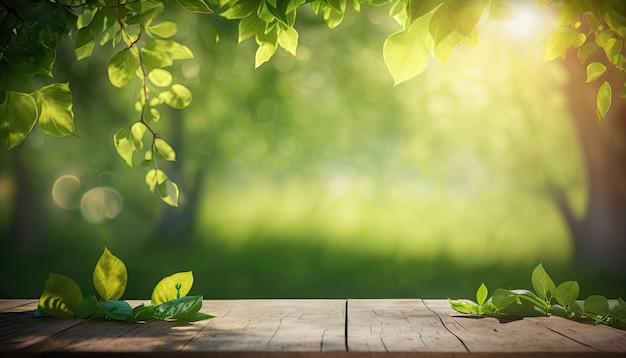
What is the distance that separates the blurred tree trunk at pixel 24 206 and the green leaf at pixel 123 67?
35.9 ft

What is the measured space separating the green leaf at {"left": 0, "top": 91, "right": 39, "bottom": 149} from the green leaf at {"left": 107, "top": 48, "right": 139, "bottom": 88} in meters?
0.36

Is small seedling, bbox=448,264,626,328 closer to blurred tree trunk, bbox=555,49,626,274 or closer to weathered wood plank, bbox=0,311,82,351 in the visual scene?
weathered wood plank, bbox=0,311,82,351

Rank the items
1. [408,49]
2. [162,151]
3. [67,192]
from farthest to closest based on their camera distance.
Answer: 1. [67,192]
2. [162,151]
3. [408,49]

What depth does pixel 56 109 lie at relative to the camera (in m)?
1.92

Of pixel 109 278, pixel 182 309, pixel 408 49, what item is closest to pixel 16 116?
pixel 109 278

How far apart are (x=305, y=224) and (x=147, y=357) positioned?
11528 millimetres

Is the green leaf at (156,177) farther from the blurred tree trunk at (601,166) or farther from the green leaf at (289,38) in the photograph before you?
the blurred tree trunk at (601,166)

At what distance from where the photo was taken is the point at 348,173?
1327 centimetres

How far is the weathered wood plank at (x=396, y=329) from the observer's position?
65.6 inches

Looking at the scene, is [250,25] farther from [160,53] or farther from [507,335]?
[507,335]

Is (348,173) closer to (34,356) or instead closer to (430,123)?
(430,123)

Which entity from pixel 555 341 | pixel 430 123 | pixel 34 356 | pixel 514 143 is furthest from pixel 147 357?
pixel 430 123

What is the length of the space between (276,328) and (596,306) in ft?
3.49

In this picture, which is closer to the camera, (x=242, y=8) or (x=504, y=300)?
(x=242, y=8)
